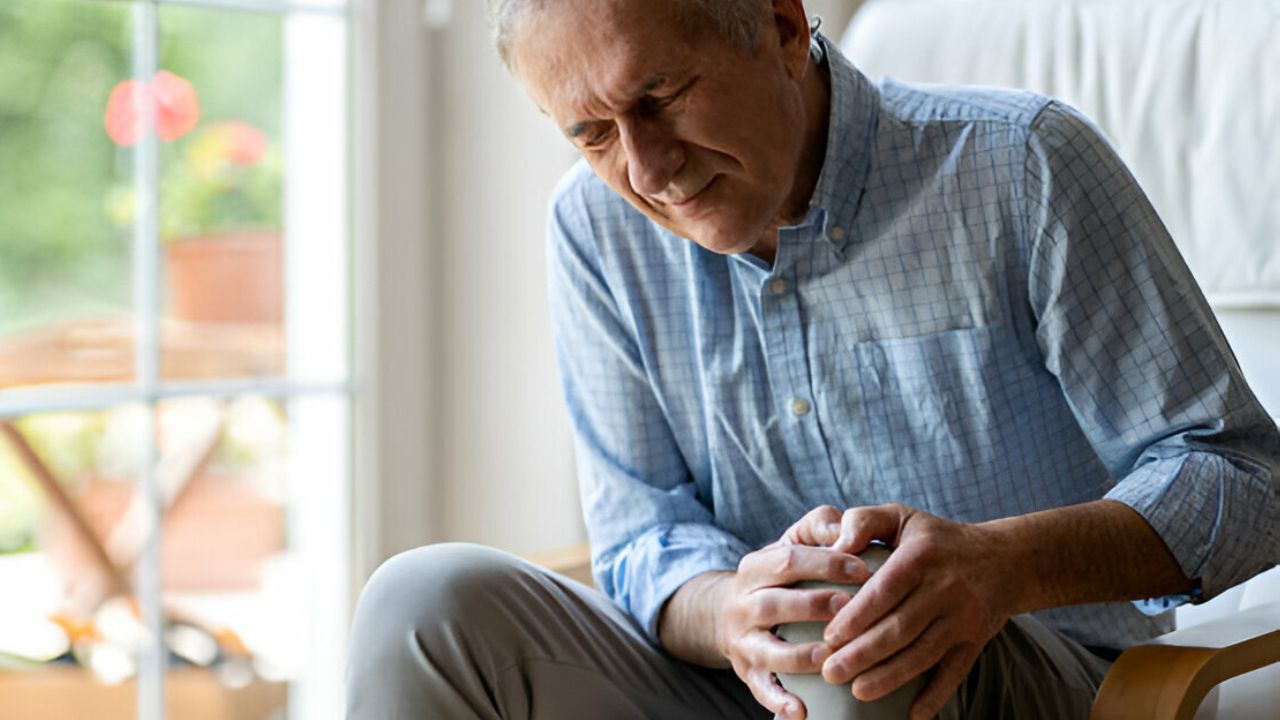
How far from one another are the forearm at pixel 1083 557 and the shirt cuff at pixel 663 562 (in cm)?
31

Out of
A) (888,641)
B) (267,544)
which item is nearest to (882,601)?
(888,641)

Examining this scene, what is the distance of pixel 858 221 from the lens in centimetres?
145

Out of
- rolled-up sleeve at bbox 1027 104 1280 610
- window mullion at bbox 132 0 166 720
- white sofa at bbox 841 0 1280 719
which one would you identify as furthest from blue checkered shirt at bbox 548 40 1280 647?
window mullion at bbox 132 0 166 720

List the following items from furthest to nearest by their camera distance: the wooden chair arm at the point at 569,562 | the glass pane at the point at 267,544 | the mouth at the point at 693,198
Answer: the glass pane at the point at 267,544, the wooden chair arm at the point at 569,562, the mouth at the point at 693,198

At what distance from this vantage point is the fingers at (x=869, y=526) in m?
1.23

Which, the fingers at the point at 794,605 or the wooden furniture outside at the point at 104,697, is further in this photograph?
the wooden furniture outside at the point at 104,697

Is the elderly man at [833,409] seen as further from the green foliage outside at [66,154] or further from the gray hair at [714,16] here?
the green foliage outside at [66,154]

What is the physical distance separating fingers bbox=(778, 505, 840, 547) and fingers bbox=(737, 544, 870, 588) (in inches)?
0.7

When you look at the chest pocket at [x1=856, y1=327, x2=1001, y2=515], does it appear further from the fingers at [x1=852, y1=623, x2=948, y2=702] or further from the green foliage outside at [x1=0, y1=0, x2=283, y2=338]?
the green foliage outside at [x1=0, y1=0, x2=283, y2=338]

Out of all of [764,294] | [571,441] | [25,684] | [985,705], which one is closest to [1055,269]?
[764,294]

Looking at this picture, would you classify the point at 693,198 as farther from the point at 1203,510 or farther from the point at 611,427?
the point at 1203,510

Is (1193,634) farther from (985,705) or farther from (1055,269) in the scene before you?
(1055,269)

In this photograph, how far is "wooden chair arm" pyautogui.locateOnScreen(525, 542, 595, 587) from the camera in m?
1.73

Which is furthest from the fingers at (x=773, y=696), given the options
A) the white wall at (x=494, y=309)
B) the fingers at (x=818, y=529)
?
the white wall at (x=494, y=309)
